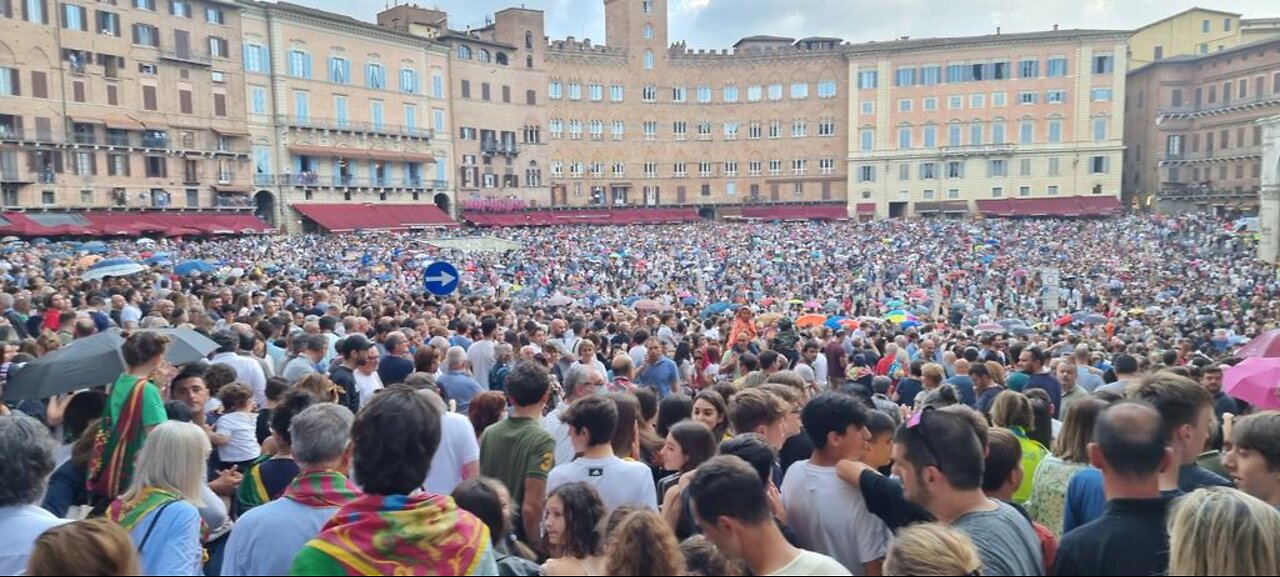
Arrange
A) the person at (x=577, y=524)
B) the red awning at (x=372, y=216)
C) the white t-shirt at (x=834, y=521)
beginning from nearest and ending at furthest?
the person at (x=577, y=524)
the white t-shirt at (x=834, y=521)
the red awning at (x=372, y=216)

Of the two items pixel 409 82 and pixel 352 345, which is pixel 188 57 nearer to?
pixel 409 82

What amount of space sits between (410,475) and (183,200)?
149 feet

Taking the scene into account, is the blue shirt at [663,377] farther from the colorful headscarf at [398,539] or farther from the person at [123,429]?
the colorful headscarf at [398,539]

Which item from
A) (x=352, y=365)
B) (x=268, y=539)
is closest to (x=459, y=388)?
(x=352, y=365)

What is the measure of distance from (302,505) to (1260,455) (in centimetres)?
401

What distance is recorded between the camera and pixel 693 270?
36.6 meters

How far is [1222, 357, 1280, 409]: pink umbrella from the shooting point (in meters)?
6.61

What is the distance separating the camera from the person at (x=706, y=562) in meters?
2.74

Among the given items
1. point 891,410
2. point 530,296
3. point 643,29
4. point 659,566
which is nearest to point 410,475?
point 659,566

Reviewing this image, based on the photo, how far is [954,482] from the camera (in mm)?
3127

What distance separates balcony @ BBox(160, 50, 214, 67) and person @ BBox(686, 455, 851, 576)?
1823 inches

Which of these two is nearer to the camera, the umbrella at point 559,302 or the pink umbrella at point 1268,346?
the pink umbrella at point 1268,346

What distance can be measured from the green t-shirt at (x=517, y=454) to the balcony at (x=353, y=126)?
46.8 meters

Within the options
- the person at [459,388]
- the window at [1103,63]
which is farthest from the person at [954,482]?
the window at [1103,63]
